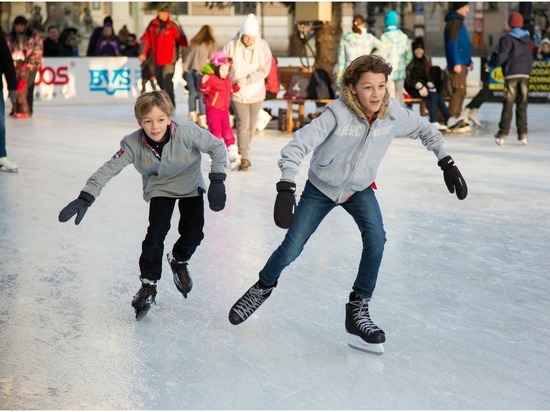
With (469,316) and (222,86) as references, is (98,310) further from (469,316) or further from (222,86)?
(222,86)

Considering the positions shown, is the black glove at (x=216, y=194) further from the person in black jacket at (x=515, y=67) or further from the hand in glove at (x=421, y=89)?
the hand in glove at (x=421, y=89)

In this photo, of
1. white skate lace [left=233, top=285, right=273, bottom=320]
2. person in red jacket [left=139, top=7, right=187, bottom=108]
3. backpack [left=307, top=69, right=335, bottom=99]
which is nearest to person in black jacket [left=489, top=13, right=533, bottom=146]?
backpack [left=307, top=69, right=335, bottom=99]

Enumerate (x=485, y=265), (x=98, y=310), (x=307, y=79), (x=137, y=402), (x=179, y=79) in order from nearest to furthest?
(x=137, y=402)
(x=98, y=310)
(x=485, y=265)
(x=307, y=79)
(x=179, y=79)

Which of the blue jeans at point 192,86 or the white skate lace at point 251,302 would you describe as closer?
the white skate lace at point 251,302

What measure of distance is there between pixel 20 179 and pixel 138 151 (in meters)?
4.54

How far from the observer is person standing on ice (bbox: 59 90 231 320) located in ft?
12.6

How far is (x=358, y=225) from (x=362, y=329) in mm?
381

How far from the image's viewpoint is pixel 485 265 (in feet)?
16.9

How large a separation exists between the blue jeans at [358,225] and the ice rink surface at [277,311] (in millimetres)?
294

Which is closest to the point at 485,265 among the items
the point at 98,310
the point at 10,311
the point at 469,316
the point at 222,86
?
the point at 469,316

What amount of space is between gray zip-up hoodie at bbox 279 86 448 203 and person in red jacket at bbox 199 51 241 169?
4.76 meters

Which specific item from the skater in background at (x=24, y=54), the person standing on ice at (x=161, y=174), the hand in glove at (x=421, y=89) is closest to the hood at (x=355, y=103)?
the person standing on ice at (x=161, y=174)

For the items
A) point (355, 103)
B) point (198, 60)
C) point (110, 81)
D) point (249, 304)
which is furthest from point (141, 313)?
point (110, 81)

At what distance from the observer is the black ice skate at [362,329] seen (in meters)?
3.65
